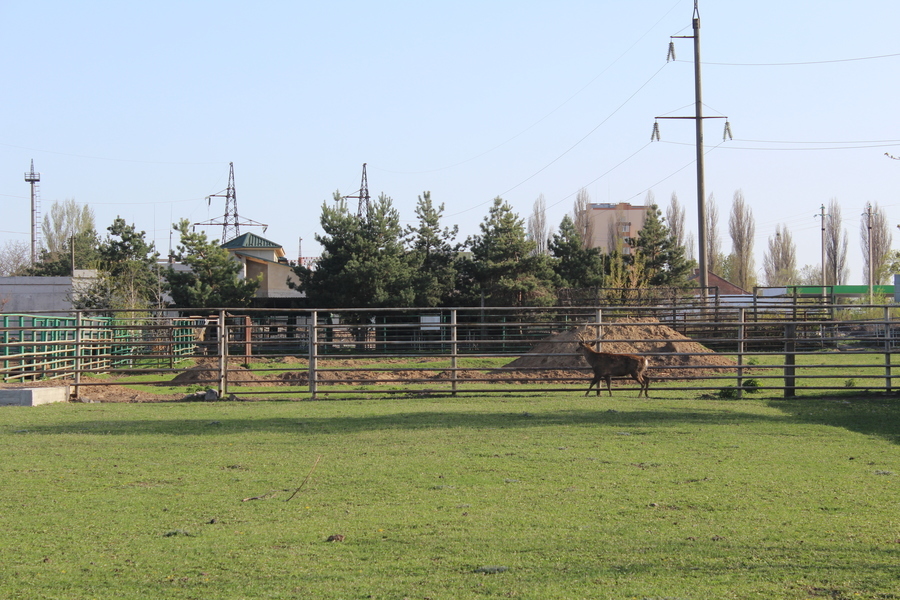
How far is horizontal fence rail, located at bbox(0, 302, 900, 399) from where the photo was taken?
12.9 metres

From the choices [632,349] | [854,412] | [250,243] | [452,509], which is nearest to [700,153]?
[632,349]

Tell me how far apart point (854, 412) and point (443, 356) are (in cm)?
593

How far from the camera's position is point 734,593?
3.43m

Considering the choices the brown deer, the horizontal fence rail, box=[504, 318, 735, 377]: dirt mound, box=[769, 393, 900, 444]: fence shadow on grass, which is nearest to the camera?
box=[769, 393, 900, 444]: fence shadow on grass

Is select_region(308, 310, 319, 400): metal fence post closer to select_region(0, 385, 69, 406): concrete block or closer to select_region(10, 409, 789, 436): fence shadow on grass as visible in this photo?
select_region(10, 409, 789, 436): fence shadow on grass

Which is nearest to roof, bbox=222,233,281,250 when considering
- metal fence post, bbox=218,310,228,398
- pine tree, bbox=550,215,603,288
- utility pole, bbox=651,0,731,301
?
pine tree, bbox=550,215,603,288

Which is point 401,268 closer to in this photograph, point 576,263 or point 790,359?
point 576,263

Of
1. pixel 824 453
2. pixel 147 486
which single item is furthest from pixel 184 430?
pixel 824 453

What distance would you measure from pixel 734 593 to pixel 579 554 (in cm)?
85

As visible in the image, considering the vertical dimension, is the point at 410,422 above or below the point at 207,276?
below

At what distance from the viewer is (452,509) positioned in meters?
5.13

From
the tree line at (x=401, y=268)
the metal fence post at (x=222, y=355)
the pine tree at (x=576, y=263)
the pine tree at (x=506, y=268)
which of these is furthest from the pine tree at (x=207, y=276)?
the metal fence post at (x=222, y=355)

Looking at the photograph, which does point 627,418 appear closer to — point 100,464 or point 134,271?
point 100,464

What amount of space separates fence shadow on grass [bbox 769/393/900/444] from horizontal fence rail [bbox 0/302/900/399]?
14.6 inches
